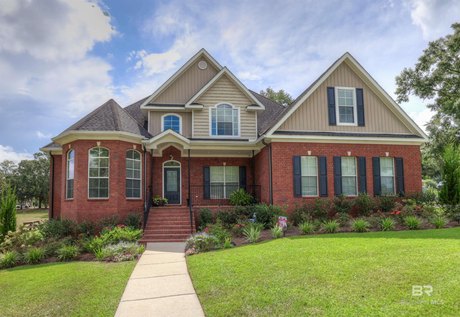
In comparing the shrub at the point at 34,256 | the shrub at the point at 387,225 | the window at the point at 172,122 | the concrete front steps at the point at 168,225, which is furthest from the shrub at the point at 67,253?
the shrub at the point at 387,225

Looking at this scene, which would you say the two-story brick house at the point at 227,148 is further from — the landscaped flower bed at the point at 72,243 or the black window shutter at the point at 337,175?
the landscaped flower bed at the point at 72,243

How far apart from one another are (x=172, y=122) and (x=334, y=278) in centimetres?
1312

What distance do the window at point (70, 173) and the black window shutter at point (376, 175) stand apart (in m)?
13.2

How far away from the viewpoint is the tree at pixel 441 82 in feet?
77.2

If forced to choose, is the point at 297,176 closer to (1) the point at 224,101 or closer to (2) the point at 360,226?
(2) the point at 360,226

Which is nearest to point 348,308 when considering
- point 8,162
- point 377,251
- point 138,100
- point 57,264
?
point 377,251

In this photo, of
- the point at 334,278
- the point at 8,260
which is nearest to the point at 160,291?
the point at 334,278

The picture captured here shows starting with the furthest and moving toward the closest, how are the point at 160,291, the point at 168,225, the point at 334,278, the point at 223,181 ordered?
the point at 223,181, the point at 168,225, the point at 160,291, the point at 334,278

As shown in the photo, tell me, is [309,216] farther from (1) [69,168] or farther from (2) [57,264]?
(1) [69,168]

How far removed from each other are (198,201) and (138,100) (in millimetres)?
7870

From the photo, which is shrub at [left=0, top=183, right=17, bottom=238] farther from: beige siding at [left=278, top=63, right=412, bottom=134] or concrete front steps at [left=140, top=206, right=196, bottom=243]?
beige siding at [left=278, top=63, right=412, bottom=134]

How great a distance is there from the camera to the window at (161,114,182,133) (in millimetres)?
17391

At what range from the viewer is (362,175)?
15133 millimetres

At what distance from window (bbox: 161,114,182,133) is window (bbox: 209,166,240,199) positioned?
2.81m
